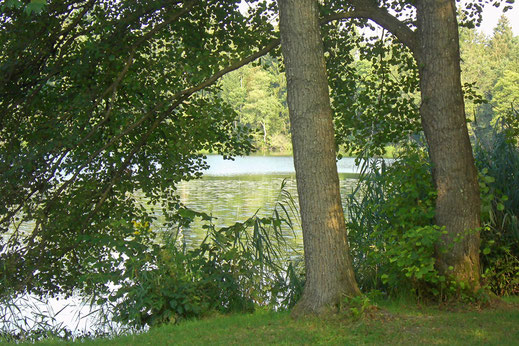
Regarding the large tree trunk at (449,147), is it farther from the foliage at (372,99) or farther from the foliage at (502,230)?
the foliage at (372,99)

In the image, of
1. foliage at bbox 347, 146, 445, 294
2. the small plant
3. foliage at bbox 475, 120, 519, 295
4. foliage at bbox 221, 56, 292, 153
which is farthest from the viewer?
foliage at bbox 221, 56, 292, 153

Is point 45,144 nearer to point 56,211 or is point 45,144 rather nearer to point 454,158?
point 56,211

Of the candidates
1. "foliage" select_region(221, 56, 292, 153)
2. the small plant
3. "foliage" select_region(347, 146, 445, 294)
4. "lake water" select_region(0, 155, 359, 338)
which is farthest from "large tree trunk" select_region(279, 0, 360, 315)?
"foliage" select_region(221, 56, 292, 153)

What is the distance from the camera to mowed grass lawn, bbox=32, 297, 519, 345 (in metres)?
4.50

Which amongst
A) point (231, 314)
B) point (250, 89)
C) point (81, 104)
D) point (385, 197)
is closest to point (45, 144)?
point (81, 104)

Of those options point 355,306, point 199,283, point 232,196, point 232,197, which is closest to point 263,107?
point 232,196

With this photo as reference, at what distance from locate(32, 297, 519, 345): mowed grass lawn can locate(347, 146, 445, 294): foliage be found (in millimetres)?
Answer: 427

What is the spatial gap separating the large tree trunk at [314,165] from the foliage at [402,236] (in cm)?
69

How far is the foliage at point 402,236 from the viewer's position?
5.60 meters

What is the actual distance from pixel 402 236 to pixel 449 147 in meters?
0.95

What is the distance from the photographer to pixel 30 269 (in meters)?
7.25

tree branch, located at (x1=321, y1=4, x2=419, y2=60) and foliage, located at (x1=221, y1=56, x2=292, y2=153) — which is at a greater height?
foliage, located at (x1=221, y1=56, x2=292, y2=153)

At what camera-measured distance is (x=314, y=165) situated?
5309mm

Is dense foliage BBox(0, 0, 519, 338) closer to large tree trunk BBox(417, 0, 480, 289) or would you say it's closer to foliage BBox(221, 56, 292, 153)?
large tree trunk BBox(417, 0, 480, 289)
